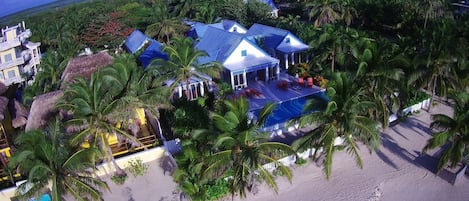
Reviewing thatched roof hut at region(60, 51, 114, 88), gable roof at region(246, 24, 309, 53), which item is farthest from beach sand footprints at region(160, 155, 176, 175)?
gable roof at region(246, 24, 309, 53)

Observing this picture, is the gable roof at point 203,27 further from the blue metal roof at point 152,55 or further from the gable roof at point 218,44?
the blue metal roof at point 152,55

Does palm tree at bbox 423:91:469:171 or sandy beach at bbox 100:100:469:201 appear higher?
palm tree at bbox 423:91:469:171

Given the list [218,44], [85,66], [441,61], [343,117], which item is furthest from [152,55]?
[441,61]

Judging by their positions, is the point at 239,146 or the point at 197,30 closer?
the point at 239,146

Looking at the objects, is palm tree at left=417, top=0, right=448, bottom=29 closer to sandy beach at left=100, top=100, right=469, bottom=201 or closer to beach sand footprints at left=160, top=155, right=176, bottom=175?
sandy beach at left=100, top=100, right=469, bottom=201

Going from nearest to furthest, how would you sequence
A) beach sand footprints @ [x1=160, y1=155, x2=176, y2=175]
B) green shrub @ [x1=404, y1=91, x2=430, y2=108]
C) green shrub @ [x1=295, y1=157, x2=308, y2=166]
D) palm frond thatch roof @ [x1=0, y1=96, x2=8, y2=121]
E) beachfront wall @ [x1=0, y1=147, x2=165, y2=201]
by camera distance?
green shrub @ [x1=295, y1=157, x2=308, y2=166], beachfront wall @ [x1=0, y1=147, x2=165, y2=201], beach sand footprints @ [x1=160, y1=155, x2=176, y2=175], palm frond thatch roof @ [x1=0, y1=96, x2=8, y2=121], green shrub @ [x1=404, y1=91, x2=430, y2=108]

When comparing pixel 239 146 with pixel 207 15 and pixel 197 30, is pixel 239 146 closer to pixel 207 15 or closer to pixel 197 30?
pixel 197 30
